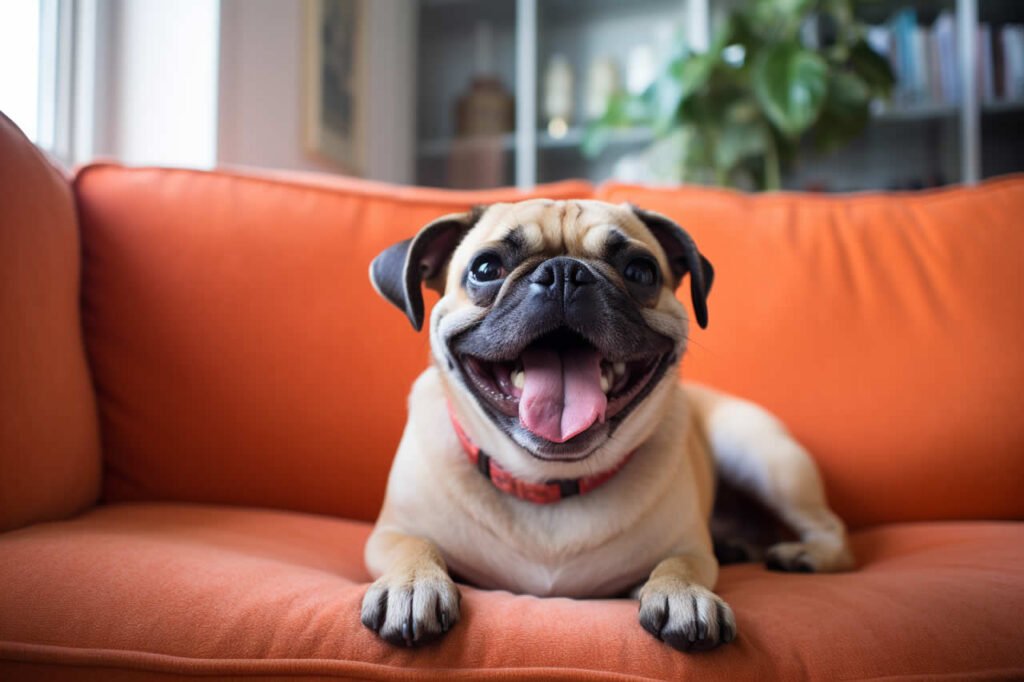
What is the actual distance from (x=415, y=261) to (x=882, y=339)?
1.14 metres

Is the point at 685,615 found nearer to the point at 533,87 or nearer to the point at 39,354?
the point at 39,354

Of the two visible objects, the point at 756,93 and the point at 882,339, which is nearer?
the point at 882,339

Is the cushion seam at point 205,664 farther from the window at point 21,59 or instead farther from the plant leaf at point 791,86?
the plant leaf at point 791,86

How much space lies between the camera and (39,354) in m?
1.25

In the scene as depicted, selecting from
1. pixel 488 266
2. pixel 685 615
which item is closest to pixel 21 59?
pixel 488 266

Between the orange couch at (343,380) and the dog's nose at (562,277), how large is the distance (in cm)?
44

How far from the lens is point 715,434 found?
163cm

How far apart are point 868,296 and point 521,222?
100 cm

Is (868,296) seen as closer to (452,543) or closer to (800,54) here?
(452,543)

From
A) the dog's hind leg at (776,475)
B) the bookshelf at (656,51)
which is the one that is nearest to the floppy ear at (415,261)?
the dog's hind leg at (776,475)

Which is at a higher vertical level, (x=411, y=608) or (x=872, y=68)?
(x=872, y=68)

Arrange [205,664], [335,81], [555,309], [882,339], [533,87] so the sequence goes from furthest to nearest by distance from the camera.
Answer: [533,87] → [335,81] → [882,339] → [555,309] → [205,664]

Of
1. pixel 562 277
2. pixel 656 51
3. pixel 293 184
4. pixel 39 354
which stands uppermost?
pixel 656 51

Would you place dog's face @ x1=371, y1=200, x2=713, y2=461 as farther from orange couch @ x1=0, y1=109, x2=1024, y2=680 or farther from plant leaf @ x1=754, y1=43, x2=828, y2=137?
plant leaf @ x1=754, y1=43, x2=828, y2=137
